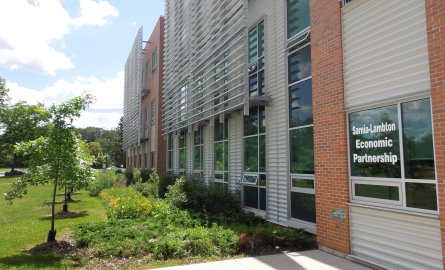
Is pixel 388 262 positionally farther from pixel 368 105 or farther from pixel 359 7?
pixel 359 7

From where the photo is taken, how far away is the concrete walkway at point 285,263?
6.05 meters

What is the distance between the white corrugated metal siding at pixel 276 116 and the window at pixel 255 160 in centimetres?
35

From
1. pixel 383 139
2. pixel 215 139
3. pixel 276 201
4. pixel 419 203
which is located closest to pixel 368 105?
pixel 383 139

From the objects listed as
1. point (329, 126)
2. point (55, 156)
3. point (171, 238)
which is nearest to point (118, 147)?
point (55, 156)

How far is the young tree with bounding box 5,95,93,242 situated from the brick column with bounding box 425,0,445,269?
761cm

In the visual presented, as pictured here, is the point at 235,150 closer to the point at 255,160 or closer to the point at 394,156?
the point at 255,160

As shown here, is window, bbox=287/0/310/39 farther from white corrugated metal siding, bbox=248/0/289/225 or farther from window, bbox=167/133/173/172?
window, bbox=167/133/173/172

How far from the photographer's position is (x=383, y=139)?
6.09 m

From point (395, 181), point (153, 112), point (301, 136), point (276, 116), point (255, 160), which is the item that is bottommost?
point (395, 181)

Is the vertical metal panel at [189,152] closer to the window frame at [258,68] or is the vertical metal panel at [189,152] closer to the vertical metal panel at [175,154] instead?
the vertical metal panel at [175,154]

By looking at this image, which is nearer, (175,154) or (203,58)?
(203,58)

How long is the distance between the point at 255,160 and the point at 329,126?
4.45 metres

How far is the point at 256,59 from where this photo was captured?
11.7 m

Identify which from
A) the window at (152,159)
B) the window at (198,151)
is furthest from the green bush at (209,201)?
the window at (152,159)
